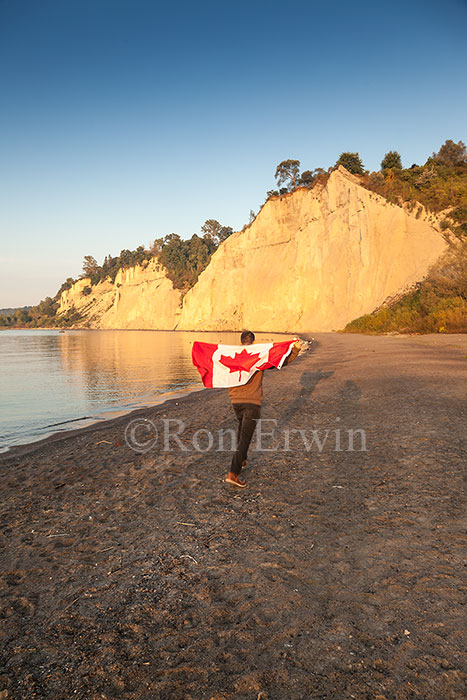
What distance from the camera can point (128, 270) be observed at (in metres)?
112

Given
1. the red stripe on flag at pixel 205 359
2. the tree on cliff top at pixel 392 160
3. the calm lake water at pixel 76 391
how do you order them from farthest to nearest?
the tree on cliff top at pixel 392 160 < the calm lake water at pixel 76 391 < the red stripe on flag at pixel 205 359

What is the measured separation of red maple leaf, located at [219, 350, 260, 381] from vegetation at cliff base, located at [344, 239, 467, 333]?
25996mm

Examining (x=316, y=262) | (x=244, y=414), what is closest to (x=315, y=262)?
(x=316, y=262)

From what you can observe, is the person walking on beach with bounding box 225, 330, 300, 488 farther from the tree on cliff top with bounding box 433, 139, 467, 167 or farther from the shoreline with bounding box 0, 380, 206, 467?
the tree on cliff top with bounding box 433, 139, 467, 167

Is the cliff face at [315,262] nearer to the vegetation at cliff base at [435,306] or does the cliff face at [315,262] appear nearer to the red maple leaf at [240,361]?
the vegetation at cliff base at [435,306]

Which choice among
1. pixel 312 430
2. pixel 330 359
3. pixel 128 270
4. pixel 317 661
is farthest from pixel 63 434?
pixel 128 270

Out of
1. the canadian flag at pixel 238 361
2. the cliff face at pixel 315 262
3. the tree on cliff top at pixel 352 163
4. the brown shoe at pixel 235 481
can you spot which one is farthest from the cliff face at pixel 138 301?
the brown shoe at pixel 235 481

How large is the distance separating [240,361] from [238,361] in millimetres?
30

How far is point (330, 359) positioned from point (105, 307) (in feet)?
371

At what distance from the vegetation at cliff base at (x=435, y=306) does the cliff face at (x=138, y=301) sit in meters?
63.2

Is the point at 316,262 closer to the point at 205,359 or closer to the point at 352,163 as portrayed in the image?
the point at 352,163

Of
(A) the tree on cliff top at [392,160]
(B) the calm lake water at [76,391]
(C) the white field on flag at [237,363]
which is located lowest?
(B) the calm lake water at [76,391]

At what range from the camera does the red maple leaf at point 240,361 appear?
5.65 metres

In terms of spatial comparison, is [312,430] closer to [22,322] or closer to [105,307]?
[105,307]
